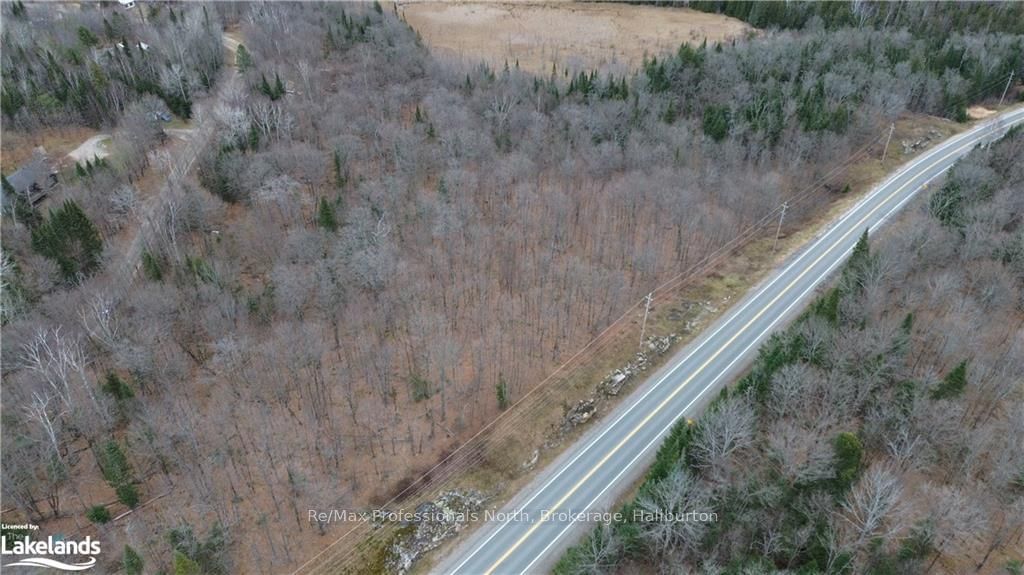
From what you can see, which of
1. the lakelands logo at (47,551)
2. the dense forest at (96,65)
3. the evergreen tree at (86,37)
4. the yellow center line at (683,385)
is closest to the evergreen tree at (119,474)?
the lakelands logo at (47,551)

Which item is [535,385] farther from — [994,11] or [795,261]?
→ [994,11]

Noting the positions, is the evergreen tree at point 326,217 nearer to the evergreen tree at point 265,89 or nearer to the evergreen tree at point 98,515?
the evergreen tree at point 265,89

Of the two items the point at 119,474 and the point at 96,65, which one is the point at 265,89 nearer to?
the point at 96,65

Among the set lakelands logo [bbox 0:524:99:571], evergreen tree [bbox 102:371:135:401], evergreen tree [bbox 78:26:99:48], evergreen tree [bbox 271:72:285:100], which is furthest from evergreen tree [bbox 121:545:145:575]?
evergreen tree [bbox 78:26:99:48]

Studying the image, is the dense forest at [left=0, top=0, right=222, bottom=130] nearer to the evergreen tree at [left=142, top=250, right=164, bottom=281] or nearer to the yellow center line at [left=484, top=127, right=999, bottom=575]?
the evergreen tree at [left=142, top=250, right=164, bottom=281]

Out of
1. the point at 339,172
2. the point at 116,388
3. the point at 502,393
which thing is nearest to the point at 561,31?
the point at 339,172
